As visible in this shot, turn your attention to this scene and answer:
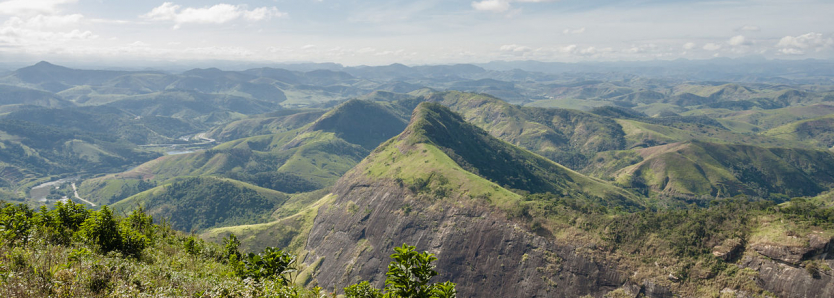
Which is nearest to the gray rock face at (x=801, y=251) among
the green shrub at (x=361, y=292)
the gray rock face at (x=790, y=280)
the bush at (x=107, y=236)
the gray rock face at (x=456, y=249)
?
the gray rock face at (x=790, y=280)

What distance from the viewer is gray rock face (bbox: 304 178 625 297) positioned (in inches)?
4129

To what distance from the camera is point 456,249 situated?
5207 inches

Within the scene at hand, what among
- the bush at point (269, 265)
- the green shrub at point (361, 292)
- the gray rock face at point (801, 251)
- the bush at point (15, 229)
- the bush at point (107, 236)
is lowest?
the gray rock face at point (801, 251)

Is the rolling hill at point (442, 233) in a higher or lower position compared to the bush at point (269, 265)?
lower

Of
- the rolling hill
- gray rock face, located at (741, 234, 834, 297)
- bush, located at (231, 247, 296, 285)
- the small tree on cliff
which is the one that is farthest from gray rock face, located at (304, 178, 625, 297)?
the small tree on cliff

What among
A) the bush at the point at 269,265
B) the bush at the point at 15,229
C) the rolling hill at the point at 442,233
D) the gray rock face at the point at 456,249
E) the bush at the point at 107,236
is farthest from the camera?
the rolling hill at the point at 442,233

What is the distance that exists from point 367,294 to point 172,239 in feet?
101

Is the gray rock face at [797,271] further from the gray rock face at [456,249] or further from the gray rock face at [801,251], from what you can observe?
the gray rock face at [456,249]

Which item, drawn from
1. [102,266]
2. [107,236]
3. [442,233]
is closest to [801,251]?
[442,233]

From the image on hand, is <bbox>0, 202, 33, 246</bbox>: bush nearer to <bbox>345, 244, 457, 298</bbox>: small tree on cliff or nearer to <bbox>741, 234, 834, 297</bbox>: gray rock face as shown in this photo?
<bbox>345, 244, 457, 298</bbox>: small tree on cliff

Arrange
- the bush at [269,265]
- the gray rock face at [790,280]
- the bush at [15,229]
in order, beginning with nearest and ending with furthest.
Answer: the bush at [15,229], the bush at [269,265], the gray rock face at [790,280]

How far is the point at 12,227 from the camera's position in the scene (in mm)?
27578

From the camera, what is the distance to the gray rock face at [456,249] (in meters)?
105

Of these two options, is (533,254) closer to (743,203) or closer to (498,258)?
(498,258)
